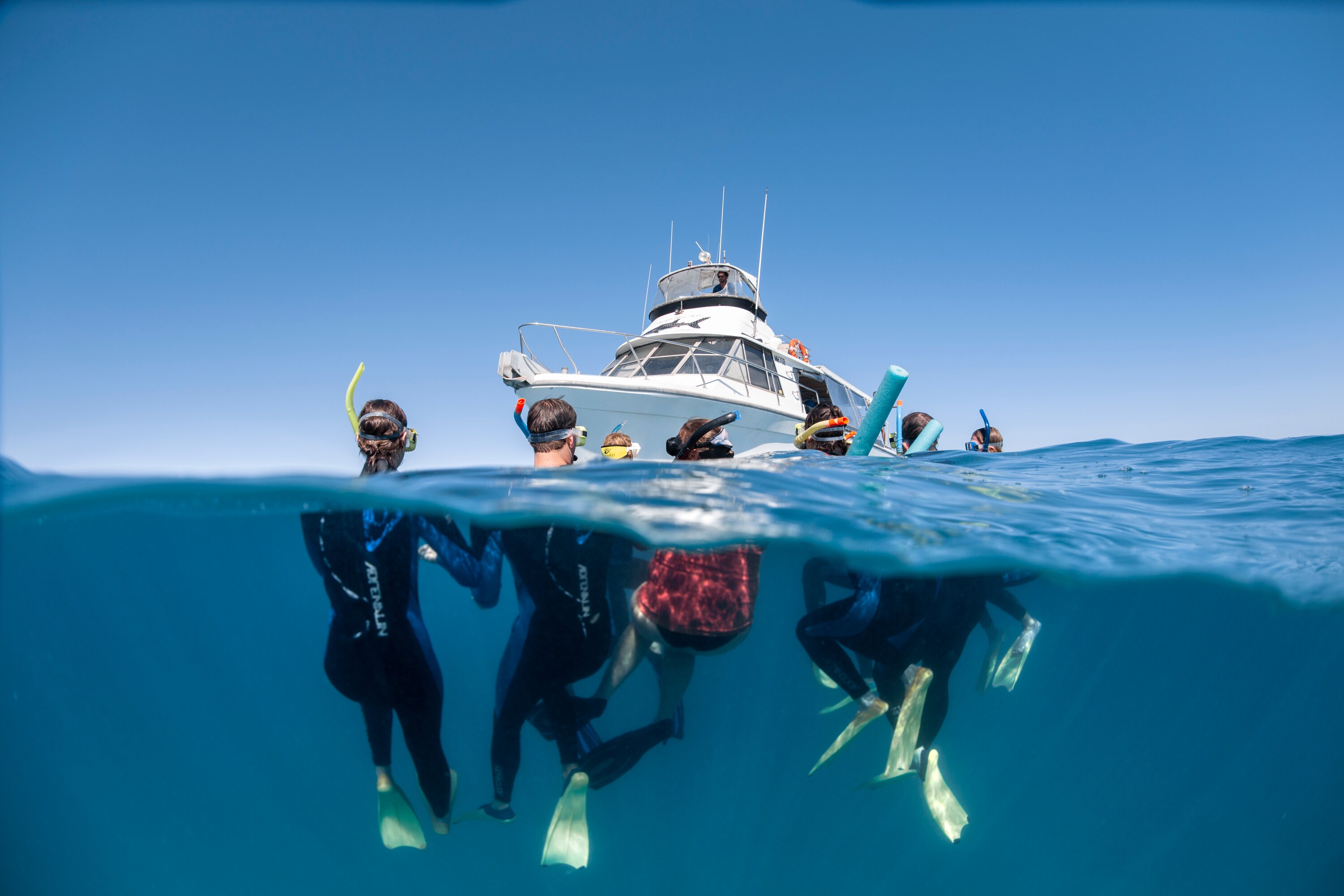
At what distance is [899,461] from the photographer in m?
6.60

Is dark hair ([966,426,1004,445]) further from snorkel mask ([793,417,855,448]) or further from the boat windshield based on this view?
the boat windshield

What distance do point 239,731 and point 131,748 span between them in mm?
1098

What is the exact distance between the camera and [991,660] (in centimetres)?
→ 700

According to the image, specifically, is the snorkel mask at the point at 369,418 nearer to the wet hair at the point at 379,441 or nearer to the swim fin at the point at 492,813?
the wet hair at the point at 379,441

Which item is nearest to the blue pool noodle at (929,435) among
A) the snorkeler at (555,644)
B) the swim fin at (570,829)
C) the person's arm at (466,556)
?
the snorkeler at (555,644)

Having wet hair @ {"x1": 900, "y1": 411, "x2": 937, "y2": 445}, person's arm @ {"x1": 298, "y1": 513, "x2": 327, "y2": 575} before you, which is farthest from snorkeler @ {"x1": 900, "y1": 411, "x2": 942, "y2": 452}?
person's arm @ {"x1": 298, "y1": 513, "x2": 327, "y2": 575}

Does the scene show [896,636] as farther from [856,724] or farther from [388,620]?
[388,620]

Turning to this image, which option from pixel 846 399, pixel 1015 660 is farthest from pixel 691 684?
pixel 846 399

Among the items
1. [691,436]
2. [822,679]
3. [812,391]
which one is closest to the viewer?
[691,436]

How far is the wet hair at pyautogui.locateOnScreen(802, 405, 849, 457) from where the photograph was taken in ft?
18.5

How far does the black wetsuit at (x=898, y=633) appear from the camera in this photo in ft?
15.2

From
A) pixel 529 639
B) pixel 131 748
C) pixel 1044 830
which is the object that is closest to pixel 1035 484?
pixel 529 639

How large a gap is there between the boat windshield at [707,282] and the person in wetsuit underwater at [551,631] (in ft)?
39.8

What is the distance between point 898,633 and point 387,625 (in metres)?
4.36
